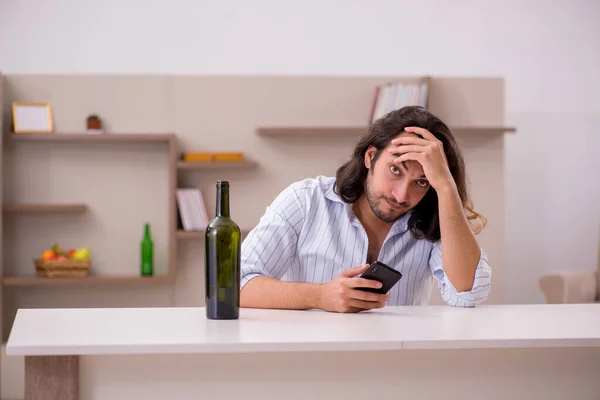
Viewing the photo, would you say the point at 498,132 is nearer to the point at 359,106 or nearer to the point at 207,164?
the point at 359,106

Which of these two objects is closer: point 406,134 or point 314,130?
point 406,134

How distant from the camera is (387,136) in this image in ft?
7.27

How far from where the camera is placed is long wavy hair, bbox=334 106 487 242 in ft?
7.23

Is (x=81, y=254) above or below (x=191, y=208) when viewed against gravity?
below

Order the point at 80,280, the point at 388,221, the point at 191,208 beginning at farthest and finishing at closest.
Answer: the point at 191,208 → the point at 80,280 → the point at 388,221

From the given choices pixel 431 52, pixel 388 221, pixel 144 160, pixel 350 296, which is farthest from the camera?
pixel 431 52

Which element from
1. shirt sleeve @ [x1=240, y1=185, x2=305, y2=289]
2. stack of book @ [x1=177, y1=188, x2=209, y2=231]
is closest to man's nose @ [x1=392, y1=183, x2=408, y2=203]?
shirt sleeve @ [x1=240, y1=185, x2=305, y2=289]

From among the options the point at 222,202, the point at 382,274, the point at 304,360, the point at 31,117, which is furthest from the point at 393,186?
the point at 31,117

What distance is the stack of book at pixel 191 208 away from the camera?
15.2ft

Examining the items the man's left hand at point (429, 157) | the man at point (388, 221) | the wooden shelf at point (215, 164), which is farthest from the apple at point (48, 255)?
the man's left hand at point (429, 157)

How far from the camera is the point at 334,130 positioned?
4633 mm

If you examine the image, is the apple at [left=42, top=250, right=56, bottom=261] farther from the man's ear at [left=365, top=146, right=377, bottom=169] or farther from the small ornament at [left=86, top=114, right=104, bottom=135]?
the man's ear at [left=365, top=146, right=377, bottom=169]

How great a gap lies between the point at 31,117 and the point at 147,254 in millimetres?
1053

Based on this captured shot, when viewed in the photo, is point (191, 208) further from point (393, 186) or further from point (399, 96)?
point (393, 186)
